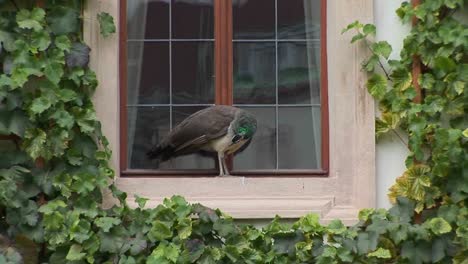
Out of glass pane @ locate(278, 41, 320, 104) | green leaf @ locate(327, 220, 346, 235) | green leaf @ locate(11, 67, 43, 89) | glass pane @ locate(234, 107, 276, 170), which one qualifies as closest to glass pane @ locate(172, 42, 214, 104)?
glass pane @ locate(234, 107, 276, 170)

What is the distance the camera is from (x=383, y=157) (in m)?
8.22

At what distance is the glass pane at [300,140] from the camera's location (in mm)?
8320

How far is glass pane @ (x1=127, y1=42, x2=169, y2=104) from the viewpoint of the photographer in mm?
8359

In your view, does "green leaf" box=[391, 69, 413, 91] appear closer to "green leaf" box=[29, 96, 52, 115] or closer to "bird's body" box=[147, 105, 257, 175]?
"bird's body" box=[147, 105, 257, 175]

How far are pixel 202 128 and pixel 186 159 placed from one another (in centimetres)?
32

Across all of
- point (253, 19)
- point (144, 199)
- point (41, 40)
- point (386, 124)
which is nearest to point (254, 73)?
point (253, 19)

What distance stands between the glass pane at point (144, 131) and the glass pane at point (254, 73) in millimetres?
439

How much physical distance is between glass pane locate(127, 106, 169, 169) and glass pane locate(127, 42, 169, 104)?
63 millimetres

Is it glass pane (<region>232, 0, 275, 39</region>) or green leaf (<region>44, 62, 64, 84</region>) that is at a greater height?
glass pane (<region>232, 0, 275, 39</region>)

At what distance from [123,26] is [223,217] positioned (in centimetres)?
126

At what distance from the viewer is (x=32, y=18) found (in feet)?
26.2

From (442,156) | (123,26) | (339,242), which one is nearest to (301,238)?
(339,242)

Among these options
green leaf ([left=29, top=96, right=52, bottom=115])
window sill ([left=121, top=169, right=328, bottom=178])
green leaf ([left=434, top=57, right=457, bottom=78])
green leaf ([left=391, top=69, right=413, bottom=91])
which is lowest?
window sill ([left=121, top=169, right=328, bottom=178])

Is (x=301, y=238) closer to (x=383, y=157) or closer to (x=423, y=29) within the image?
(x=383, y=157)
